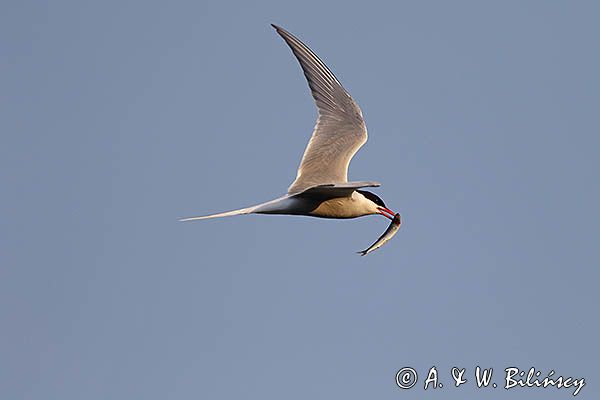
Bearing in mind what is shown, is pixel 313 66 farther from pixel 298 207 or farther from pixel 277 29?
pixel 298 207

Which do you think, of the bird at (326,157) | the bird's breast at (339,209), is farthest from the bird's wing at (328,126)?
the bird's breast at (339,209)

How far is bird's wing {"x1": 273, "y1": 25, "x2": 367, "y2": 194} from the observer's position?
12.0 metres

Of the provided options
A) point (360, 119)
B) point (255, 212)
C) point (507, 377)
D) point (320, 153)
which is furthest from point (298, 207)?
point (507, 377)

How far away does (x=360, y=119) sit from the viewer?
41.8ft

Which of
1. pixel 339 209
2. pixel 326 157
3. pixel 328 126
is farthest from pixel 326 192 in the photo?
pixel 328 126

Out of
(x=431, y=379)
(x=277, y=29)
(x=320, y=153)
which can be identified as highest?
(x=277, y=29)

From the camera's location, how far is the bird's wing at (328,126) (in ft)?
39.4

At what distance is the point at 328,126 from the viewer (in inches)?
497

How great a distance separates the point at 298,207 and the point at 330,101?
7.96 feet

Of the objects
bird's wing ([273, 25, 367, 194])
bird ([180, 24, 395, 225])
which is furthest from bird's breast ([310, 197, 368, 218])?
bird's wing ([273, 25, 367, 194])

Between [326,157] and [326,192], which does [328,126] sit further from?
[326,192]

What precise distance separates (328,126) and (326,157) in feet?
2.17

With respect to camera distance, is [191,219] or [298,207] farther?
[298,207]

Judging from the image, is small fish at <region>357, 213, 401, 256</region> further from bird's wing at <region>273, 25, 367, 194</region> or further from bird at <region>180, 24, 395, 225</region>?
bird's wing at <region>273, 25, 367, 194</region>
